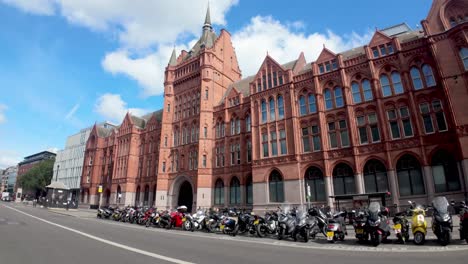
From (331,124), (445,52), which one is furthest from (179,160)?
(445,52)

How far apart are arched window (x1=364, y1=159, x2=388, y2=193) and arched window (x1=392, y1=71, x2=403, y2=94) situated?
6917mm

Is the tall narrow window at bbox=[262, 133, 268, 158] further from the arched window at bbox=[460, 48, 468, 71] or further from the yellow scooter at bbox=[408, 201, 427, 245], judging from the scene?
the yellow scooter at bbox=[408, 201, 427, 245]

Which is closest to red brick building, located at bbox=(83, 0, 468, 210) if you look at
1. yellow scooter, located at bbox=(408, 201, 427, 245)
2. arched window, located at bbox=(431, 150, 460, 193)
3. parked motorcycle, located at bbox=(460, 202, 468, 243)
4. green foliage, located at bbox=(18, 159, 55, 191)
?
arched window, located at bbox=(431, 150, 460, 193)

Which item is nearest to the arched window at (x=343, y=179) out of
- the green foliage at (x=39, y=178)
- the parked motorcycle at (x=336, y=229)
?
the parked motorcycle at (x=336, y=229)

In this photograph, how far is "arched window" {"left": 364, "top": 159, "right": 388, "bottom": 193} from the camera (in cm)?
2411

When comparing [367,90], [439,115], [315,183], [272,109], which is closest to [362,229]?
[315,183]

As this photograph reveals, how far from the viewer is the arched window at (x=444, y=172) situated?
2120cm

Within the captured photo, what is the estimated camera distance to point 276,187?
98.1 feet

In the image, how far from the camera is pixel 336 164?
2662 centimetres

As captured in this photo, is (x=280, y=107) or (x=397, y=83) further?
(x=280, y=107)

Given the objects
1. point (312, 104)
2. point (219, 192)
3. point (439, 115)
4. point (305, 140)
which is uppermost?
point (312, 104)

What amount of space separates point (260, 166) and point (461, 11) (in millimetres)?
23431

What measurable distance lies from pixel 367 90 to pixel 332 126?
484 cm

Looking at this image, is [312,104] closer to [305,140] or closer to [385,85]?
[305,140]
